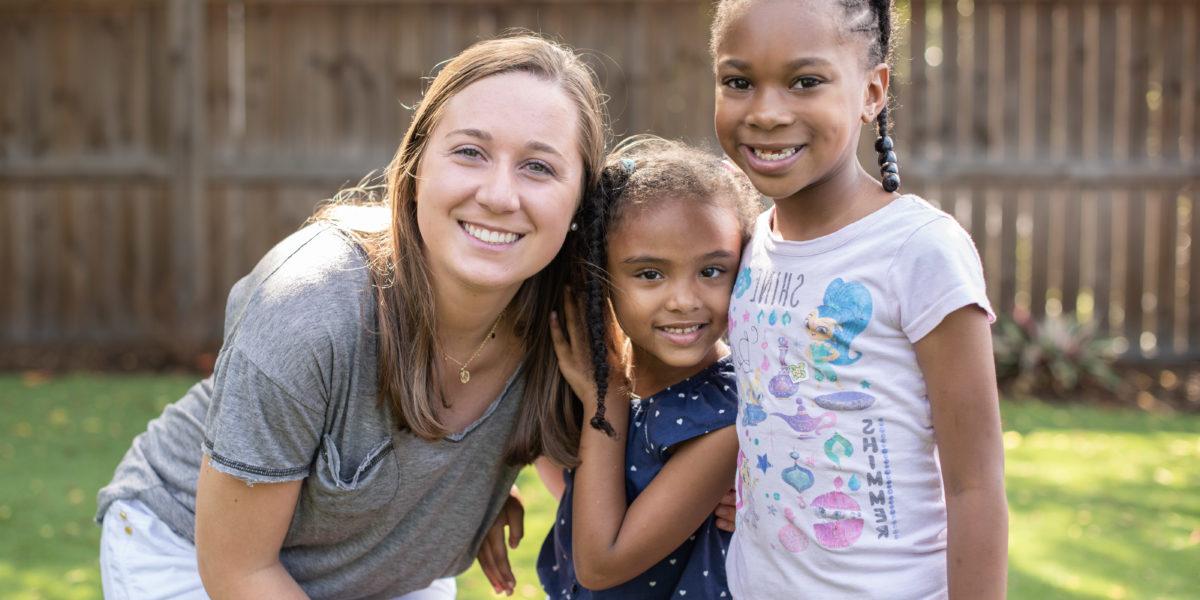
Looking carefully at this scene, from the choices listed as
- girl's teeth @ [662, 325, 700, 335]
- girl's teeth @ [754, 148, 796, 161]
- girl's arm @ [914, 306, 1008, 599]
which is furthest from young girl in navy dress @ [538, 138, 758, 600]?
girl's arm @ [914, 306, 1008, 599]

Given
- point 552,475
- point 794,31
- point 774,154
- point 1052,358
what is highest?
point 794,31

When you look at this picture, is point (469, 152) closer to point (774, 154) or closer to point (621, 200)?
point (621, 200)

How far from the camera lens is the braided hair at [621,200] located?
261 centimetres

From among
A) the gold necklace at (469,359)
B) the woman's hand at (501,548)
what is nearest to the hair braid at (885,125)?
the gold necklace at (469,359)

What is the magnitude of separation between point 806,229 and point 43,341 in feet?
22.5

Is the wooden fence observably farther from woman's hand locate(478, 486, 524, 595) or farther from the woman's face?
the woman's face

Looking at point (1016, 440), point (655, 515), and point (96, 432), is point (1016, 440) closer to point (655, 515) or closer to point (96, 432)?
point (655, 515)

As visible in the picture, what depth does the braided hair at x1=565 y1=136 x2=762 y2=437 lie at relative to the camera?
103 inches

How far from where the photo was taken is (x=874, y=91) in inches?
91.5

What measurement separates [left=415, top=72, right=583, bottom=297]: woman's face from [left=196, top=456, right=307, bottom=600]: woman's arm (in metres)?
0.59

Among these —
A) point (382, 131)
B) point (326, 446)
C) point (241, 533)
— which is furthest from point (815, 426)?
point (382, 131)

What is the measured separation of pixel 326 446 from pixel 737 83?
3.60ft

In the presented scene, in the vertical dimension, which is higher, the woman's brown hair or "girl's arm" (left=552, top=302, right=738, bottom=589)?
the woman's brown hair

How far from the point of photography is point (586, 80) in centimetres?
266
